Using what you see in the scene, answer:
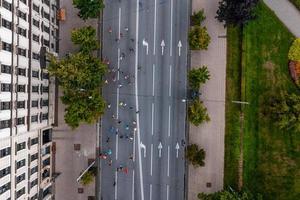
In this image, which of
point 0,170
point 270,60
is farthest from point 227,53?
point 0,170

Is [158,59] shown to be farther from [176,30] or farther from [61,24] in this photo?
[61,24]

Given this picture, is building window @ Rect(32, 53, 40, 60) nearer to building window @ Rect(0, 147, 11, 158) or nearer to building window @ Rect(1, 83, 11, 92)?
building window @ Rect(1, 83, 11, 92)

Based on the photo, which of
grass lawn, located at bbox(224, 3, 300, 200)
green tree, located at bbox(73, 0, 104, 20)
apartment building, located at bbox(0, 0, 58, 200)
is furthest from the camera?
grass lawn, located at bbox(224, 3, 300, 200)

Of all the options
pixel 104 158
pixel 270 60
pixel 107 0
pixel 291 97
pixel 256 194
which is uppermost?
pixel 107 0

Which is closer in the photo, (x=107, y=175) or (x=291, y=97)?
(x=291, y=97)

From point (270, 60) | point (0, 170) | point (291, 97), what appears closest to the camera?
point (0, 170)

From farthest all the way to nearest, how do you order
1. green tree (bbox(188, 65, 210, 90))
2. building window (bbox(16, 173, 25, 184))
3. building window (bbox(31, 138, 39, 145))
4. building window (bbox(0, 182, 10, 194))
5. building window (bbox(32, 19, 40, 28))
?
green tree (bbox(188, 65, 210, 90))
building window (bbox(31, 138, 39, 145))
building window (bbox(32, 19, 40, 28))
building window (bbox(16, 173, 25, 184))
building window (bbox(0, 182, 10, 194))

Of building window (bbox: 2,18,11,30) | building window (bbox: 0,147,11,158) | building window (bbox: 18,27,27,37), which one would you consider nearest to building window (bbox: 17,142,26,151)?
building window (bbox: 0,147,11,158)

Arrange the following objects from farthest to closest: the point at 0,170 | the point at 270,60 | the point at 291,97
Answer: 1. the point at 270,60
2. the point at 291,97
3. the point at 0,170

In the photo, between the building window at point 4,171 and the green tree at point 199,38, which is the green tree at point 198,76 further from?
the building window at point 4,171
